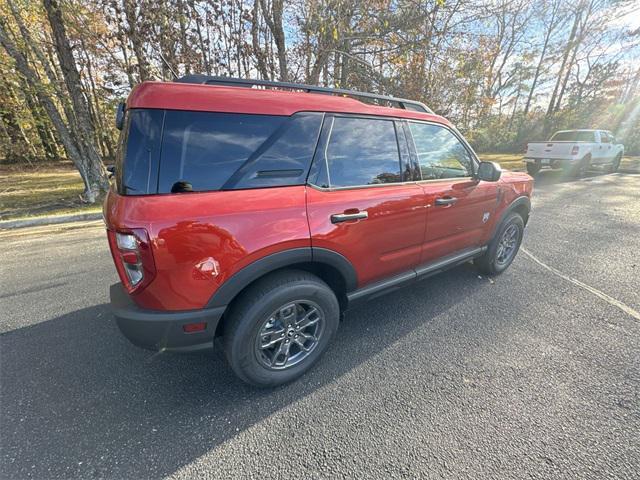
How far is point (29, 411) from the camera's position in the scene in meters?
1.91

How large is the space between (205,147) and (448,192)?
2156 millimetres

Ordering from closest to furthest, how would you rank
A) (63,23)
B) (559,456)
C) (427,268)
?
(559,456)
(427,268)
(63,23)

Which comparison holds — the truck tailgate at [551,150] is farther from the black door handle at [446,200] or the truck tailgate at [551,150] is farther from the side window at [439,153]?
the black door handle at [446,200]

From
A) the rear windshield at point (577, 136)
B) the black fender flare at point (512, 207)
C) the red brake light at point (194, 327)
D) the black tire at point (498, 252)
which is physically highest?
the rear windshield at point (577, 136)

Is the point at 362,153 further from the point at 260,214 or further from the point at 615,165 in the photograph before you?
the point at 615,165

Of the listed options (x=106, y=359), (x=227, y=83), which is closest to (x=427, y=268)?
(x=227, y=83)

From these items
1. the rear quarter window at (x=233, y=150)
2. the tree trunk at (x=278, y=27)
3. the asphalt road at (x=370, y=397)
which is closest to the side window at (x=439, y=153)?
the rear quarter window at (x=233, y=150)

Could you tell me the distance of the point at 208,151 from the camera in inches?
67.7

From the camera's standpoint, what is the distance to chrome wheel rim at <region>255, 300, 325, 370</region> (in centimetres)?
205

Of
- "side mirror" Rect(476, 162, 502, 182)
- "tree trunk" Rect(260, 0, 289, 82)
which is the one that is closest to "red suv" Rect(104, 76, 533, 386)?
"side mirror" Rect(476, 162, 502, 182)

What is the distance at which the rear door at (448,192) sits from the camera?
8.75 feet

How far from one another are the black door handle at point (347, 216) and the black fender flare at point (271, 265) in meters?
0.23

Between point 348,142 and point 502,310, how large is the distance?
2347 millimetres

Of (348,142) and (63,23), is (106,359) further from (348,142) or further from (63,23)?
(63,23)
